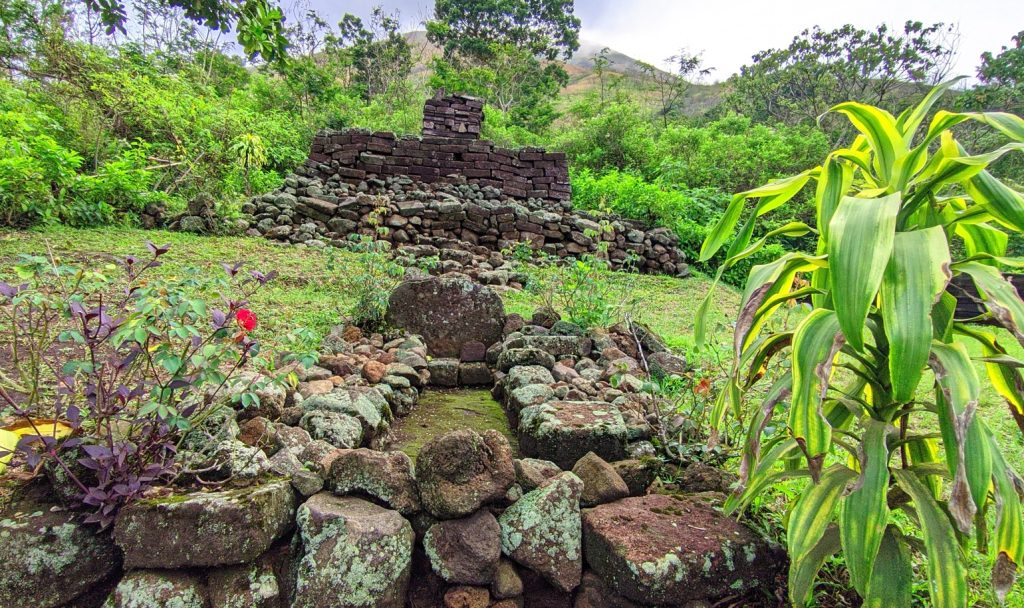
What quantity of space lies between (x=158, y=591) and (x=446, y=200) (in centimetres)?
848

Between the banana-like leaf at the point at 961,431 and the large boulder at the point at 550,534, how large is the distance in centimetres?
97

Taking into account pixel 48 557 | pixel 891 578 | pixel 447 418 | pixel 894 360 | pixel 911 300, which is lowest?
pixel 447 418

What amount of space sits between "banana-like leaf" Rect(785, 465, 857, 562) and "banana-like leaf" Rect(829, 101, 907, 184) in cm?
83

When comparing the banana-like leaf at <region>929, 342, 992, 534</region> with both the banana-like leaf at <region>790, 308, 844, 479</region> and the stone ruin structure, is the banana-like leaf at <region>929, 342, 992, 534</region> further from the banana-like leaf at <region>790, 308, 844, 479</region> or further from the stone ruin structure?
the stone ruin structure

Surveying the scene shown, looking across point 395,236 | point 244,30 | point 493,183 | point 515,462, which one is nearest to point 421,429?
point 515,462

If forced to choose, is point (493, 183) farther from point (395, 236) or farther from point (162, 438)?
point (162, 438)

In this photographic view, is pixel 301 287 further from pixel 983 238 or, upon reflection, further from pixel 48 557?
pixel 983 238

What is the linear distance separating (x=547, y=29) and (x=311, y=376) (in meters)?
29.3

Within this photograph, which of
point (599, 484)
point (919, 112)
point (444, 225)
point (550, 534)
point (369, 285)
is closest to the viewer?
point (919, 112)

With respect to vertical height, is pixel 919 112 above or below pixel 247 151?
above

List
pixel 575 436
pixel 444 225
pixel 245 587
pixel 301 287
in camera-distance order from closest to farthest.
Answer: pixel 245 587, pixel 575 436, pixel 301 287, pixel 444 225

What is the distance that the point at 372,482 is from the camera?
171 centimetres

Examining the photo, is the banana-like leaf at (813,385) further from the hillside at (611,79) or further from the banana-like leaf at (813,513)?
the hillside at (611,79)

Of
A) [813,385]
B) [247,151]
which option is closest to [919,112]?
[813,385]
